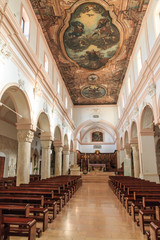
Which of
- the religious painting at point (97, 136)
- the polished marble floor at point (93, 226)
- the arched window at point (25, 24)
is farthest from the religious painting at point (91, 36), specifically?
the religious painting at point (97, 136)

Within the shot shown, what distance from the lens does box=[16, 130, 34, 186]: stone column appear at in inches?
390

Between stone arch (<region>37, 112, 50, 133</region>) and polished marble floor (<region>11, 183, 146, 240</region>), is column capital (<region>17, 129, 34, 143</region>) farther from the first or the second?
polished marble floor (<region>11, 183, 146, 240</region>)

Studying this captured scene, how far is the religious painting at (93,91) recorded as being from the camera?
22.7m

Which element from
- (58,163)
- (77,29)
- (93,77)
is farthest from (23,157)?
(93,77)

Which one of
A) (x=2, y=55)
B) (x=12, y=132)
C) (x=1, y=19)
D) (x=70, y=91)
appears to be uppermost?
(x=70, y=91)

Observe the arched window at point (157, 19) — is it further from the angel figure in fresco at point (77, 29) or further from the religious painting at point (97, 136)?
the religious painting at point (97, 136)

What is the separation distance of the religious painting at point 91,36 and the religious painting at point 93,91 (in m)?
5.10

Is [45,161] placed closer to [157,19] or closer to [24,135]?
[24,135]

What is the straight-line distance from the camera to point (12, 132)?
1756 centimetres

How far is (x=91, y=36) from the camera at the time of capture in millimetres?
14055

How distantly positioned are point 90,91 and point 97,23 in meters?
11.2

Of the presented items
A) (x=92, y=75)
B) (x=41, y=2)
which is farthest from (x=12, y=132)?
(x=41, y=2)

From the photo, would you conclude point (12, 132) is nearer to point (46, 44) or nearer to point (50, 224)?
point (46, 44)

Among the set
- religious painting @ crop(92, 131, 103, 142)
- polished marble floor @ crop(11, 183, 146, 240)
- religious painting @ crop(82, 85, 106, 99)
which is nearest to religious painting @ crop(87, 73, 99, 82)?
religious painting @ crop(82, 85, 106, 99)
